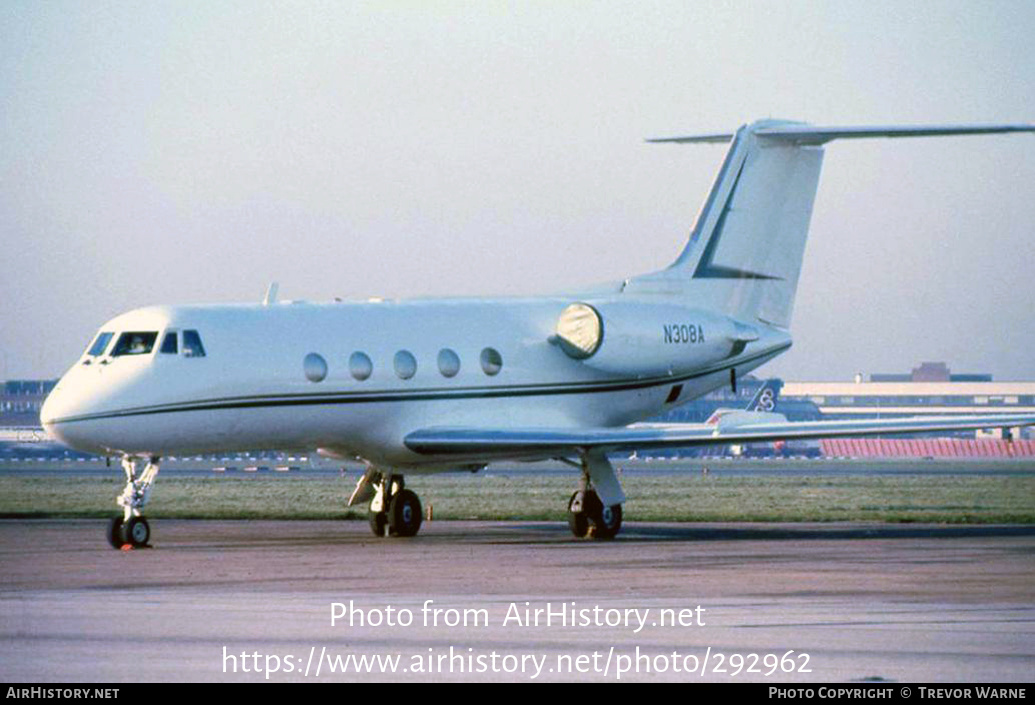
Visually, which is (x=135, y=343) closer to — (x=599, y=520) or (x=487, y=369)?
(x=487, y=369)

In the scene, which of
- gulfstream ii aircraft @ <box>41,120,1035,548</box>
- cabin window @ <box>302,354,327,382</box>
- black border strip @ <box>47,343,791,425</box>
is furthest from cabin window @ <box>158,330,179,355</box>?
cabin window @ <box>302,354,327,382</box>

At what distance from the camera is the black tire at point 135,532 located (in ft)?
83.9

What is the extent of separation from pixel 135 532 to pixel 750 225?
486 inches

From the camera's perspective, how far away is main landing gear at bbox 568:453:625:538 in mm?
28547

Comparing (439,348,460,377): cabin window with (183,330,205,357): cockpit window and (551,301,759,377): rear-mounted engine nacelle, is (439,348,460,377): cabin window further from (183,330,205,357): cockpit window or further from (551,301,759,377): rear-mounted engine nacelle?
(183,330,205,357): cockpit window

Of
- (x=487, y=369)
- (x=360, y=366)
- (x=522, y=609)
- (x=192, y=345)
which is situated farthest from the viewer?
(x=487, y=369)

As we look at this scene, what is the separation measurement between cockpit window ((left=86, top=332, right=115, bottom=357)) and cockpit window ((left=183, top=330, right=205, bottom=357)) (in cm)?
103

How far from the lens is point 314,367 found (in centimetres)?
2764

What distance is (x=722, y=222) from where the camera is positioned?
107 feet

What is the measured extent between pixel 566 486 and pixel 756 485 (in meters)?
6.23

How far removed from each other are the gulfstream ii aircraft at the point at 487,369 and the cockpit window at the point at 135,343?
0.09ft

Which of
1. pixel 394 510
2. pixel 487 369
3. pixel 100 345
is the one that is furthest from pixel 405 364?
pixel 100 345
